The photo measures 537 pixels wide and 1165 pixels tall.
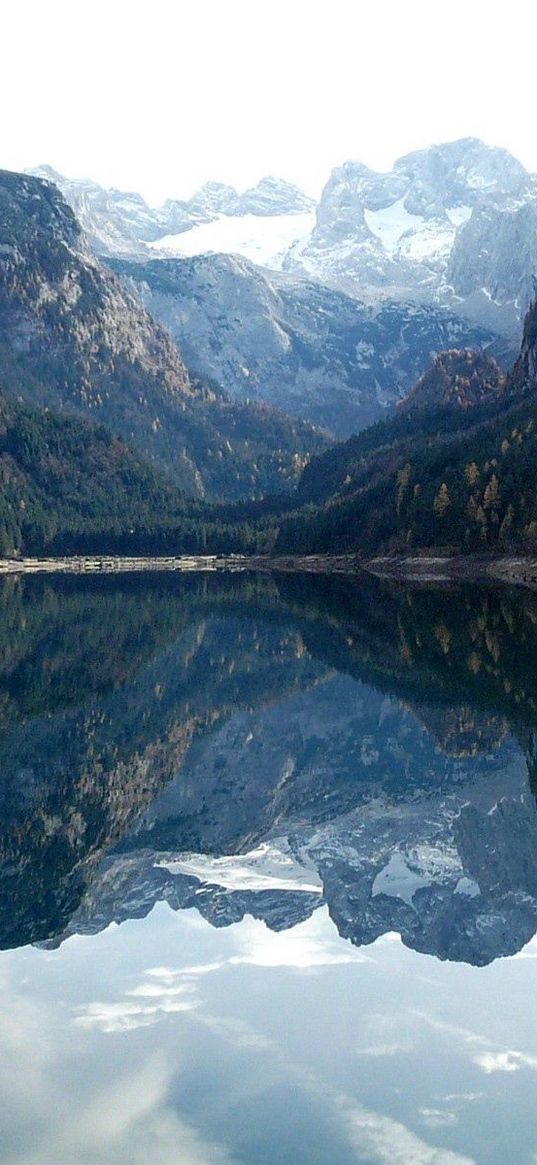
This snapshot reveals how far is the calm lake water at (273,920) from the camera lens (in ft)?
61.4

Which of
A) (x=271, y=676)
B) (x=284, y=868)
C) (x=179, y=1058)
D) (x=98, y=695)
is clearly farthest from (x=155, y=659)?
(x=179, y=1058)

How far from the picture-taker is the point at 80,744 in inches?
2122

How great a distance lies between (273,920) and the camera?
30.2 meters

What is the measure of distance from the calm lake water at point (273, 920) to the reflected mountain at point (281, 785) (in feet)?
0.51

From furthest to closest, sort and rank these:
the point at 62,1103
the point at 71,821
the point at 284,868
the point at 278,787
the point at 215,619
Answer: the point at 215,619, the point at 278,787, the point at 71,821, the point at 284,868, the point at 62,1103

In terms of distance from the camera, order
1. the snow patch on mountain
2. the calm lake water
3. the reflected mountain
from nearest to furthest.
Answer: the calm lake water → the reflected mountain → the snow patch on mountain

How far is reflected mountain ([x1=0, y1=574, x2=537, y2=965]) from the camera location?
30.9m

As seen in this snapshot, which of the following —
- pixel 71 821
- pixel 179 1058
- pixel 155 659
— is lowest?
pixel 155 659

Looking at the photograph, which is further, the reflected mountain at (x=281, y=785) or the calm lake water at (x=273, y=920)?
the reflected mountain at (x=281, y=785)

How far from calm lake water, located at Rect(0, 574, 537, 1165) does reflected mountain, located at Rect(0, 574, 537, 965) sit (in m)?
0.15

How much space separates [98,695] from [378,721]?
17673 mm

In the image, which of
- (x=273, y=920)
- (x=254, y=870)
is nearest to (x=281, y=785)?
(x=254, y=870)

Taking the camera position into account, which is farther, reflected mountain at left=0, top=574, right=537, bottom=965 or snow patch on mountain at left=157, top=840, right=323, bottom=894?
snow patch on mountain at left=157, top=840, right=323, bottom=894

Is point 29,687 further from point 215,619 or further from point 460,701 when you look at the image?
point 215,619
